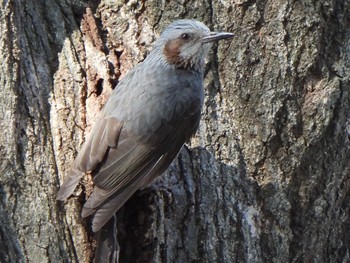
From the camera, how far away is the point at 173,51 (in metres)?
5.54

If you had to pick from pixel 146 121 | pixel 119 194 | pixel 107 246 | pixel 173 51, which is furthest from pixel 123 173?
pixel 173 51

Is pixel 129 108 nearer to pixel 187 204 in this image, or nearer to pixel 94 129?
pixel 94 129

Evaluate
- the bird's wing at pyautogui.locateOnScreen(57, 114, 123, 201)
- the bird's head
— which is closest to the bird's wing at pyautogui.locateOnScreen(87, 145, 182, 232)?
the bird's wing at pyautogui.locateOnScreen(57, 114, 123, 201)

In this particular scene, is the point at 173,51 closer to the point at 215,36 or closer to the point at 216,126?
the point at 215,36

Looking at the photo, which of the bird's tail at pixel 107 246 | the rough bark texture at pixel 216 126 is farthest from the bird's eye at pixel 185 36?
the bird's tail at pixel 107 246

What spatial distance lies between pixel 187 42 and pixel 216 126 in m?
0.67

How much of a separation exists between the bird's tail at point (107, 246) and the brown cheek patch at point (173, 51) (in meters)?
1.24

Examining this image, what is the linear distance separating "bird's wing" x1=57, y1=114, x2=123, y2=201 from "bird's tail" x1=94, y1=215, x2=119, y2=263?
29 centimetres

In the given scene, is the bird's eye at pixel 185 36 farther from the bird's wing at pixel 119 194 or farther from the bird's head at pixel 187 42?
the bird's wing at pixel 119 194

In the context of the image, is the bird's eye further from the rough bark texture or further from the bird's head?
the rough bark texture

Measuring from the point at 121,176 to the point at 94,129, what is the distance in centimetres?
32

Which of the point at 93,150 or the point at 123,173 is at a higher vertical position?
the point at 93,150

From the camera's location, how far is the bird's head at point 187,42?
521 centimetres

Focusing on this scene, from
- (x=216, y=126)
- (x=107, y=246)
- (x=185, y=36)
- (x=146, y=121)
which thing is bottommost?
(x=107, y=246)
